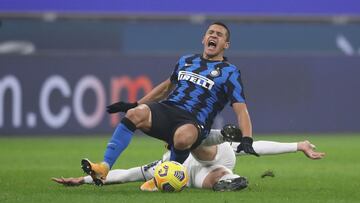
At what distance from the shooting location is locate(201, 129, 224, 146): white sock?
34.4 ft

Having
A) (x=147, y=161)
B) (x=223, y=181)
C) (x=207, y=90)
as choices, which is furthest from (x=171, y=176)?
(x=147, y=161)

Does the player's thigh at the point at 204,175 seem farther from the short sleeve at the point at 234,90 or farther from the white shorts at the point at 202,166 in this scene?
the short sleeve at the point at 234,90

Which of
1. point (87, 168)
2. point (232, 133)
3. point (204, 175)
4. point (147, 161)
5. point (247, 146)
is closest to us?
point (87, 168)

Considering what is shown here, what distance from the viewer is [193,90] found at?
1056 centimetres

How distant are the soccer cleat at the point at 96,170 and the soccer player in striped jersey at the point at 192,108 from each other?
0.01m

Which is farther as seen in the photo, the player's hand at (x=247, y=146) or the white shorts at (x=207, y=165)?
the white shorts at (x=207, y=165)

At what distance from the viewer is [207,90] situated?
34.5 ft

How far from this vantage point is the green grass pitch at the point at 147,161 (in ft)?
31.8

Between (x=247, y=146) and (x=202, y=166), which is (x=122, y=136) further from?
(x=247, y=146)

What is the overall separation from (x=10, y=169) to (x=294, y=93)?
912 centimetres

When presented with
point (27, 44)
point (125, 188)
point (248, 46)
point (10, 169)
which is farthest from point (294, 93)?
point (125, 188)

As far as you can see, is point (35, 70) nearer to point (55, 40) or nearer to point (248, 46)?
point (55, 40)

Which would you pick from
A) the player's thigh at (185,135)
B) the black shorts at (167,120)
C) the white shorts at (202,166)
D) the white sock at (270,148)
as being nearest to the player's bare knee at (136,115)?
the black shorts at (167,120)

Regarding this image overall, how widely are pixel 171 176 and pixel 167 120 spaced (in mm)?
637
